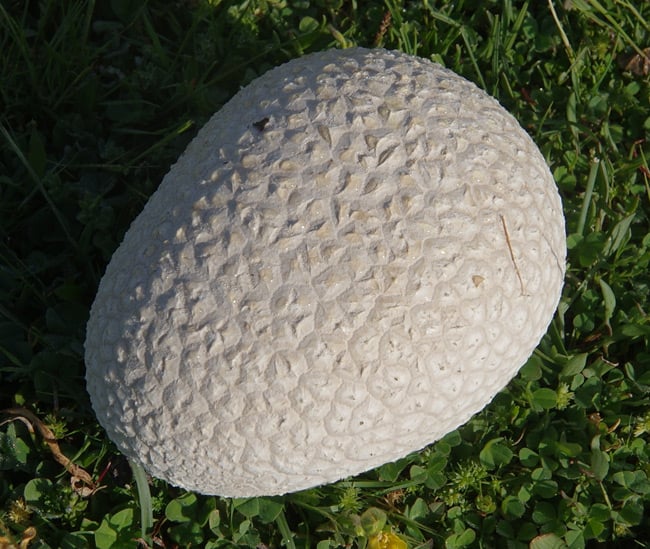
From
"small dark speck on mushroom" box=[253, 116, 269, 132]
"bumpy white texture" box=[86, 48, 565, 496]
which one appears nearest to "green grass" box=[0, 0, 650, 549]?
"bumpy white texture" box=[86, 48, 565, 496]

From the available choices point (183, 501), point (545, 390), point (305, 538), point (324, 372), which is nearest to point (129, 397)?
point (324, 372)

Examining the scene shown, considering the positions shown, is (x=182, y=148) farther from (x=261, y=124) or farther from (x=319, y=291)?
(x=319, y=291)

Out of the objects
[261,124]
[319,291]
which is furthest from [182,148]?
[319,291]

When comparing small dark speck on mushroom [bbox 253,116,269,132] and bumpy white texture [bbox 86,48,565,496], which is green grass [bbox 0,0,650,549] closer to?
bumpy white texture [bbox 86,48,565,496]

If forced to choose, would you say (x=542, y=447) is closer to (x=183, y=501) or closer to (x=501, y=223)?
(x=501, y=223)

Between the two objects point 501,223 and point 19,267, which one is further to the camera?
point 19,267

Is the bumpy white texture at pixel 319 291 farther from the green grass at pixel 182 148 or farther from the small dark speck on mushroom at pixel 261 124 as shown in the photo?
the green grass at pixel 182 148

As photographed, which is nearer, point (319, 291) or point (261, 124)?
point (319, 291)
